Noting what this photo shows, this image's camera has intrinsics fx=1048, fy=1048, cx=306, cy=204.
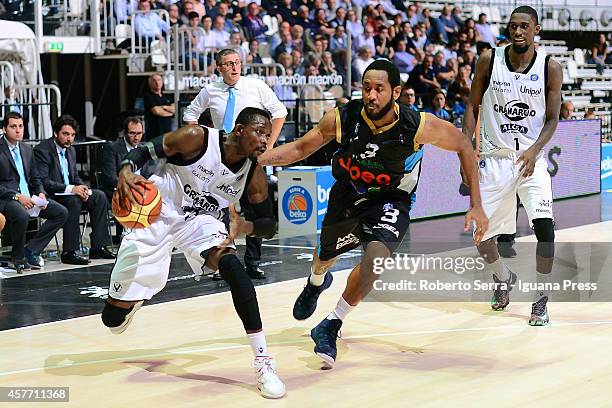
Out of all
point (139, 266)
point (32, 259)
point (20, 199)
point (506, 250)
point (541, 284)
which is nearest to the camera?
point (139, 266)

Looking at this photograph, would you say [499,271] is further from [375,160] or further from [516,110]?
[375,160]

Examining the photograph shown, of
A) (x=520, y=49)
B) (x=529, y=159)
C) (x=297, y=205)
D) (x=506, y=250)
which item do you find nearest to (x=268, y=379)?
(x=529, y=159)

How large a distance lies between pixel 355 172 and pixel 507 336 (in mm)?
1630

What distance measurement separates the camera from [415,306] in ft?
26.5

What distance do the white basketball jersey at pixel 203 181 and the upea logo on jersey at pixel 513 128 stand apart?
2447 mm

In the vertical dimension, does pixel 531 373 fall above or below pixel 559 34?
below

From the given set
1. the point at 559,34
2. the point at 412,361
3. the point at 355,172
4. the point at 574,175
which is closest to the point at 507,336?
the point at 412,361

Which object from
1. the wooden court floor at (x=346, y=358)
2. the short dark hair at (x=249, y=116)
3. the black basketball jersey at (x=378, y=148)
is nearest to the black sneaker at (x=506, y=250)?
the wooden court floor at (x=346, y=358)

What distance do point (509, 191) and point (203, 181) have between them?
2.67 metres

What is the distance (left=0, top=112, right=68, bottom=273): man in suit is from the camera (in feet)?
32.6

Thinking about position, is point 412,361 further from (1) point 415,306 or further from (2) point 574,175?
(2) point 574,175

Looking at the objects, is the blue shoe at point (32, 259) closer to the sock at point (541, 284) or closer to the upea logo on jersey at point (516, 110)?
the upea logo on jersey at point (516, 110)

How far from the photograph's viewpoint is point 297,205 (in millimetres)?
12547

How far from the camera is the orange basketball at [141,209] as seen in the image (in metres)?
5.75
